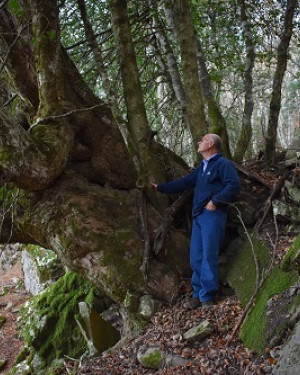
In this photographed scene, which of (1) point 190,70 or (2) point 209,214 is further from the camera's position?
(1) point 190,70

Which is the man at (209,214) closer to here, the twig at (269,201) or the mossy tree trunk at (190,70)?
the twig at (269,201)

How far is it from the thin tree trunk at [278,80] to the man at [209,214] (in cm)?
182

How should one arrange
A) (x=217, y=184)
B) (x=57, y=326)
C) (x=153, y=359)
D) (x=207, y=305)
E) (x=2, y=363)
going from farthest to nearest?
(x=2, y=363) < (x=57, y=326) < (x=217, y=184) < (x=207, y=305) < (x=153, y=359)

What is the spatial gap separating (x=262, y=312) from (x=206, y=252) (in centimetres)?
120

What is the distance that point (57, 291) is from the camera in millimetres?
6562

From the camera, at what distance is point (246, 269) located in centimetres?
443

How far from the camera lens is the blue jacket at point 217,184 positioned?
4578 millimetres

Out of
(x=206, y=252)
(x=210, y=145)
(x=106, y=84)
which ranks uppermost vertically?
(x=106, y=84)

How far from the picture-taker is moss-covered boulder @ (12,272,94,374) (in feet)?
18.5

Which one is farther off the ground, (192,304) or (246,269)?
(246,269)

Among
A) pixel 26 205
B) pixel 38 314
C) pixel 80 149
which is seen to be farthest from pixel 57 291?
pixel 80 149

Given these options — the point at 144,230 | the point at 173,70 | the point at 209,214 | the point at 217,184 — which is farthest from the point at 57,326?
the point at 173,70

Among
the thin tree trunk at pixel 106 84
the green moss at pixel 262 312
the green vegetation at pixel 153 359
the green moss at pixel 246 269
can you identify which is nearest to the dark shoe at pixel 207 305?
the green moss at pixel 246 269

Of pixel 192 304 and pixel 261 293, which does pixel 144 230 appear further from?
pixel 261 293
